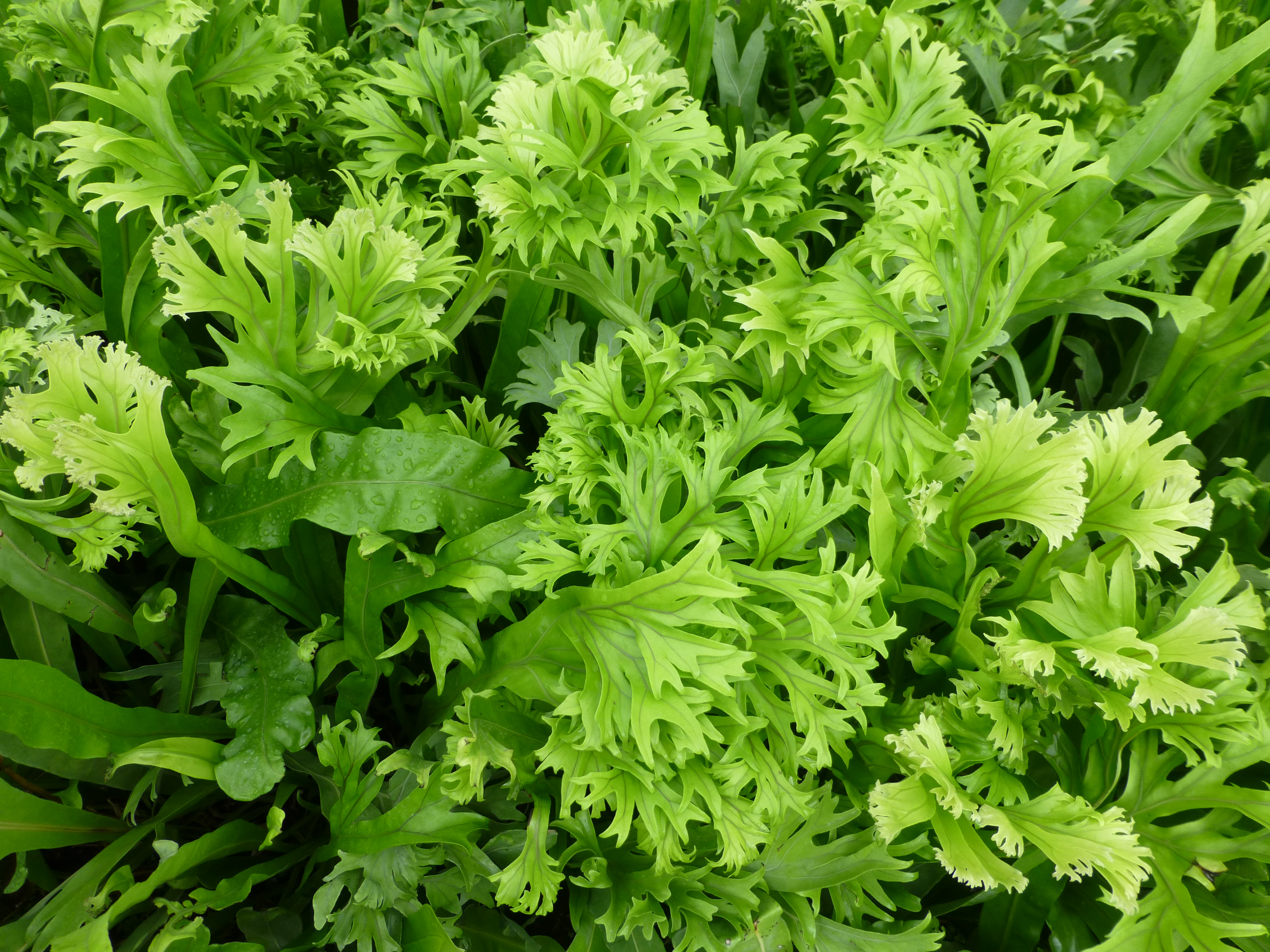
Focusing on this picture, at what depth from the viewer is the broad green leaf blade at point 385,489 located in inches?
26.5

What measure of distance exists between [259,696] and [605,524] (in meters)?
0.33

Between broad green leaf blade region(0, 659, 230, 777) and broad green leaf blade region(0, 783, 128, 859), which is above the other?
broad green leaf blade region(0, 659, 230, 777)

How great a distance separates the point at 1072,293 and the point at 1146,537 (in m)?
0.27

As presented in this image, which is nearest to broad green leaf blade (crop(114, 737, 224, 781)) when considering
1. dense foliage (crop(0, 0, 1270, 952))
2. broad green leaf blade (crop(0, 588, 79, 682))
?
dense foliage (crop(0, 0, 1270, 952))

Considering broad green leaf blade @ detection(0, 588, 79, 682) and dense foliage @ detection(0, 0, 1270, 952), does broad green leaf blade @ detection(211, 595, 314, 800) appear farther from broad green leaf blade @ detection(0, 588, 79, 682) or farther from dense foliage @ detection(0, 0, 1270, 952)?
broad green leaf blade @ detection(0, 588, 79, 682)

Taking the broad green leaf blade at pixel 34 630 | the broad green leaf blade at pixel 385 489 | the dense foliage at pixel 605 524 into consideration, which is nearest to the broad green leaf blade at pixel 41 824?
the dense foliage at pixel 605 524

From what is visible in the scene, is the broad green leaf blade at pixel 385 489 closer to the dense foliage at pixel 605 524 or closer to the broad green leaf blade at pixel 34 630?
the dense foliage at pixel 605 524

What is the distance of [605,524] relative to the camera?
66cm

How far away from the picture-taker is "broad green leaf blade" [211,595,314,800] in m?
0.67

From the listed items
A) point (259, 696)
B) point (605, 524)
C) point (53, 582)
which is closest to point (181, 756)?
point (259, 696)

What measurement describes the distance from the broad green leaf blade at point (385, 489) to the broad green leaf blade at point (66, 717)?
0.49ft

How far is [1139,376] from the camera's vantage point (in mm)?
938

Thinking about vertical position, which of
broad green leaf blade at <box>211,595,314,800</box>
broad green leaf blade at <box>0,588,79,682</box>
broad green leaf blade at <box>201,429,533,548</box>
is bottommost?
broad green leaf blade at <box>211,595,314,800</box>

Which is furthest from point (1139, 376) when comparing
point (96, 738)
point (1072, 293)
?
point (96, 738)
